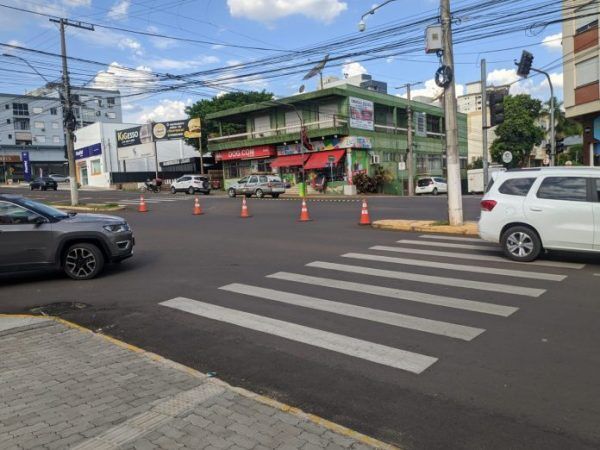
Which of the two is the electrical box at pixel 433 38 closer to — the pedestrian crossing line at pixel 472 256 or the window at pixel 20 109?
the pedestrian crossing line at pixel 472 256

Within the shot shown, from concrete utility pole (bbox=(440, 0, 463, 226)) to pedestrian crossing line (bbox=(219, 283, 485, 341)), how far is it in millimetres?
8010

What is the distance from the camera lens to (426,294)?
7285 millimetres

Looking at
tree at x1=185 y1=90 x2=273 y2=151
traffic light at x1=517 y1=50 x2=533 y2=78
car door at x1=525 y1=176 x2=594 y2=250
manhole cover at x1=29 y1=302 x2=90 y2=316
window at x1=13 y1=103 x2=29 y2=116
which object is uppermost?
window at x1=13 y1=103 x2=29 y2=116

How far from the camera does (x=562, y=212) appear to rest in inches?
355

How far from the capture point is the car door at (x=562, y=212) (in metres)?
8.80

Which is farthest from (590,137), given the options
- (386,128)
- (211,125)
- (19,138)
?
(19,138)

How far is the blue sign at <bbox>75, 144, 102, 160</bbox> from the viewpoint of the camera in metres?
64.2

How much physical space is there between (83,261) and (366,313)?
17.4 ft

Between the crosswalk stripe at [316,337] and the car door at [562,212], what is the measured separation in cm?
536

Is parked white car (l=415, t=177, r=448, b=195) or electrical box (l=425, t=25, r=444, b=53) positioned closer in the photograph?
electrical box (l=425, t=25, r=444, b=53)

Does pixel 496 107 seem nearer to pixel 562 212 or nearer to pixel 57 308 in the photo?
pixel 562 212

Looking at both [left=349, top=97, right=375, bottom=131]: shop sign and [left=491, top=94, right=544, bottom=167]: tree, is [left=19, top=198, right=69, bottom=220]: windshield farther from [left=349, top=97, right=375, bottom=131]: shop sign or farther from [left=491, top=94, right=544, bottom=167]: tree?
[left=491, top=94, right=544, bottom=167]: tree

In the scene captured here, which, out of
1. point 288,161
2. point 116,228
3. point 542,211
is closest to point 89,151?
point 288,161

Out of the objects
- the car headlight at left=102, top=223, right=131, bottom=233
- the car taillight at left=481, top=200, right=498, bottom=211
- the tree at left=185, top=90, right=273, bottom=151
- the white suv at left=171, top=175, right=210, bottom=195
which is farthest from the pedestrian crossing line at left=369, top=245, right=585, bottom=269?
the tree at left=185, top=90, right=273, bottom=151
